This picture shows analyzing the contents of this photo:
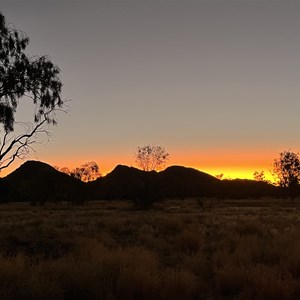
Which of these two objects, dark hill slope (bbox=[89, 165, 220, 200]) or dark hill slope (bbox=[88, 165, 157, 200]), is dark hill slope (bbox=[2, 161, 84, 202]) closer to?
dark hill slope (bbox=[88, 165, 157, 200])

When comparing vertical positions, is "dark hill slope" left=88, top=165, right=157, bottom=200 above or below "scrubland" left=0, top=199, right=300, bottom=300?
above

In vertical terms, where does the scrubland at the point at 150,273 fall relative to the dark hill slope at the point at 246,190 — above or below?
below

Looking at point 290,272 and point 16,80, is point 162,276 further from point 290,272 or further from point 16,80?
point 16,80

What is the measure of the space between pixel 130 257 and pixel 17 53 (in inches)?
537

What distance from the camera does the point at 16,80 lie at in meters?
21.9

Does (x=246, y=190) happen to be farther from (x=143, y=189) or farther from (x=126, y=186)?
(x=143, y=189)

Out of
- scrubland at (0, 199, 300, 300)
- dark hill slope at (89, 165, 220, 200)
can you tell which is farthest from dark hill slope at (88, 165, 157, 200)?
scrubland at (0, 199, 300, 300)

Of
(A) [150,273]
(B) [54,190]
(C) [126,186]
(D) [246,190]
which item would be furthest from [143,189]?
(D) [246,190]

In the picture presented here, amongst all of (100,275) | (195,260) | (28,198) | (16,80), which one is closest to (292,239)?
(195,260)

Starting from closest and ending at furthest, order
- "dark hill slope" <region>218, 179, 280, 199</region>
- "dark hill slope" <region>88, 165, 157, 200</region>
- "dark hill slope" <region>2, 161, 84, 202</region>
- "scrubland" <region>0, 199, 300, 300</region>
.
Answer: "scrubland" <region>0, 199, 300, 300</region>, "dark hill slope" <region>88, 165, 157, 200</region>, "dark hill slope" <region>2, 161, 84, 202</region>, "dark hill slope" <region>218, 179, 280, 199</region>

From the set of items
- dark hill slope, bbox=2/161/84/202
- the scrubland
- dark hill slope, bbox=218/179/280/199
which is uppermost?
dark hill slope, bbox=218/179/280/199

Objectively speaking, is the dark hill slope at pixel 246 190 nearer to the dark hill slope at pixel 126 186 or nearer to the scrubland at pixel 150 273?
the dark hill slope at pixel 126 186

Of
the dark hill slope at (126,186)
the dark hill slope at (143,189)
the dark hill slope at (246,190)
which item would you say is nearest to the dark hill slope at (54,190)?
the dark hill slope at (126,186)

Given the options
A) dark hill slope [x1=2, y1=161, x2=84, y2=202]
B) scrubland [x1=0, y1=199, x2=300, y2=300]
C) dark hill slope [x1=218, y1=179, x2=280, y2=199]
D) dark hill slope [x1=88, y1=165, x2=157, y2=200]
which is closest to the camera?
scrubland [x1=0, y1=199, x2=300, y2=300]
